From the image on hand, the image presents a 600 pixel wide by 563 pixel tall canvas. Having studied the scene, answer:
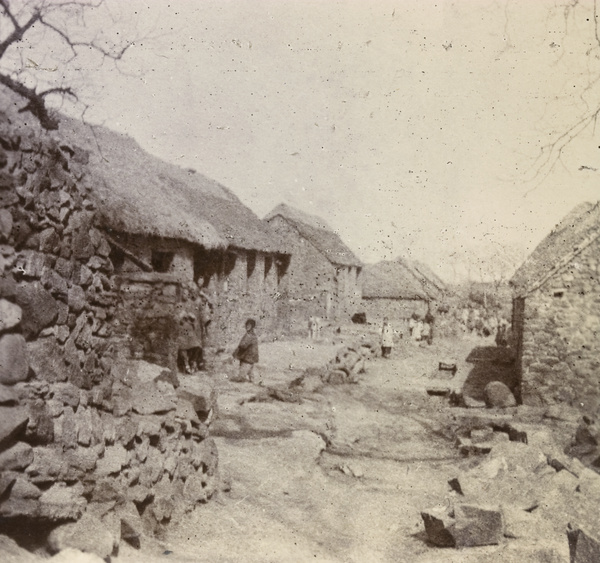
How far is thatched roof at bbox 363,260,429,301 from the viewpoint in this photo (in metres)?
39.8

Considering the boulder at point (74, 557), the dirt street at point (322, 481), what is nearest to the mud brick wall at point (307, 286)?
the dirt street at point (322, 481)

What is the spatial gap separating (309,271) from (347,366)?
497 inches

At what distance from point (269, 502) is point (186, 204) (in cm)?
1390

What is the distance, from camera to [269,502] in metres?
6.75

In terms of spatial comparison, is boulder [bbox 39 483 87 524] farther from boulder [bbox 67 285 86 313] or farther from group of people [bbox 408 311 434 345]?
group of people [bbox 408 311 434 345]

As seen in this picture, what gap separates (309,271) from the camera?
2986cm

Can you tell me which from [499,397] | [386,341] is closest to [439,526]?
[499,397]

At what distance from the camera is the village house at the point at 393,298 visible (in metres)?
39.2

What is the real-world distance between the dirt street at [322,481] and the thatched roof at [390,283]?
24911mm

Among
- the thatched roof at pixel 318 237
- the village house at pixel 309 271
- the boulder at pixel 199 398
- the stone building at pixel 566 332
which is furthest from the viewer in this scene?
the thatched roof at pixel 318 237

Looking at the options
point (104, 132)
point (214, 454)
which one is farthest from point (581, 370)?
point (104, 132)

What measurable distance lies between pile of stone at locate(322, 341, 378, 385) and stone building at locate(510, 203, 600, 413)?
232 inches

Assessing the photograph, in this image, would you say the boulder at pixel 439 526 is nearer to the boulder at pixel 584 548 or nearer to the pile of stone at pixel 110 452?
the boulder at pixel 584 548

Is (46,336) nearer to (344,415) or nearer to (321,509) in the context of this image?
(321,509)
